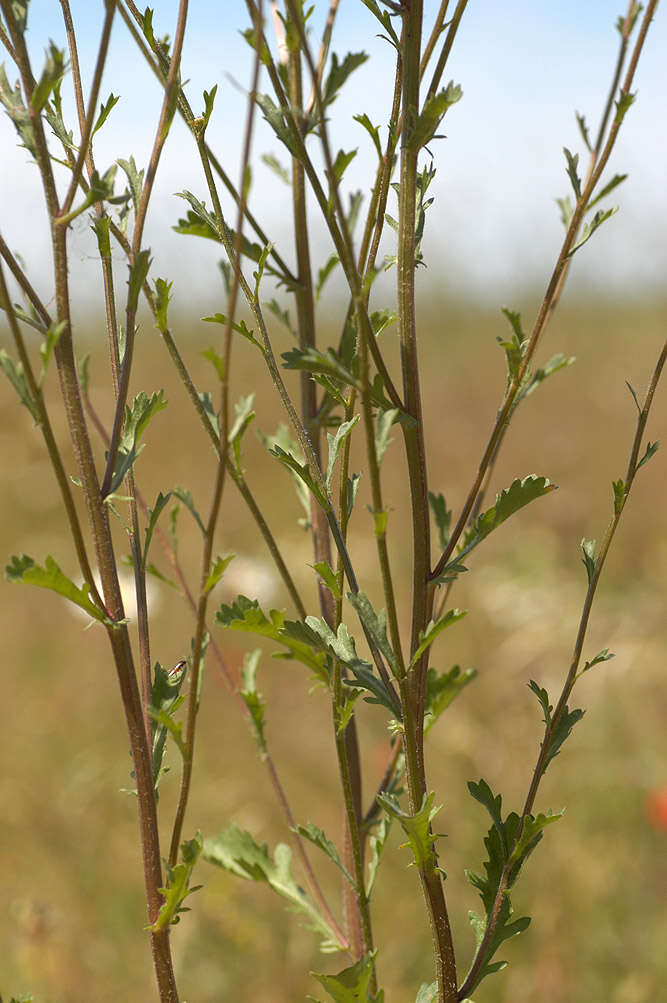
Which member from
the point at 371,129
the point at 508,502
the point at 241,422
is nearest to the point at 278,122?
the point at 371,129

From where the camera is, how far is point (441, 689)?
3.14ft

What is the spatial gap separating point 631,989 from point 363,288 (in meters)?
1.84

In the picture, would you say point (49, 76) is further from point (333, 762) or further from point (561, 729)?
point (333, 762)

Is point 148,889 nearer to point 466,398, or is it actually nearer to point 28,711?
point 28,711

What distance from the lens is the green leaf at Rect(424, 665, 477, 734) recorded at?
915 millimetres

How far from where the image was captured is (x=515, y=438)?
A: 5.71 meters

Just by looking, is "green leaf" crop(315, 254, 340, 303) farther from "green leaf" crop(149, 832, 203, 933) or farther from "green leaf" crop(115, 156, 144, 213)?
"green leaf" crop(149, 832, 203, 933)

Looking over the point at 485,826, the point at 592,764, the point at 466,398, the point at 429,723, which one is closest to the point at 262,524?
the point at 429,723

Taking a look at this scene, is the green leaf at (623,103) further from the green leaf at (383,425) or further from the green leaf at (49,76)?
the green leaf at (49,76)

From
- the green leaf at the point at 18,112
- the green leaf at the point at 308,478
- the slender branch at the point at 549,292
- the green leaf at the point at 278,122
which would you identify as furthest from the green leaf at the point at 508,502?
the green leaf at the point at 18,112

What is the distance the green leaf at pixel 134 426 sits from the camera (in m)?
0.75

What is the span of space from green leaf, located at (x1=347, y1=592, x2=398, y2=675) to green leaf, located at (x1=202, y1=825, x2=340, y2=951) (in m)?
0.35

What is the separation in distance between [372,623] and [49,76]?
0.44m

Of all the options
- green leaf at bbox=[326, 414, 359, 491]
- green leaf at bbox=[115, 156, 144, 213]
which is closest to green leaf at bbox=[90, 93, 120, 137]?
green leaf at bbox=[115, 156, 144, 213]
